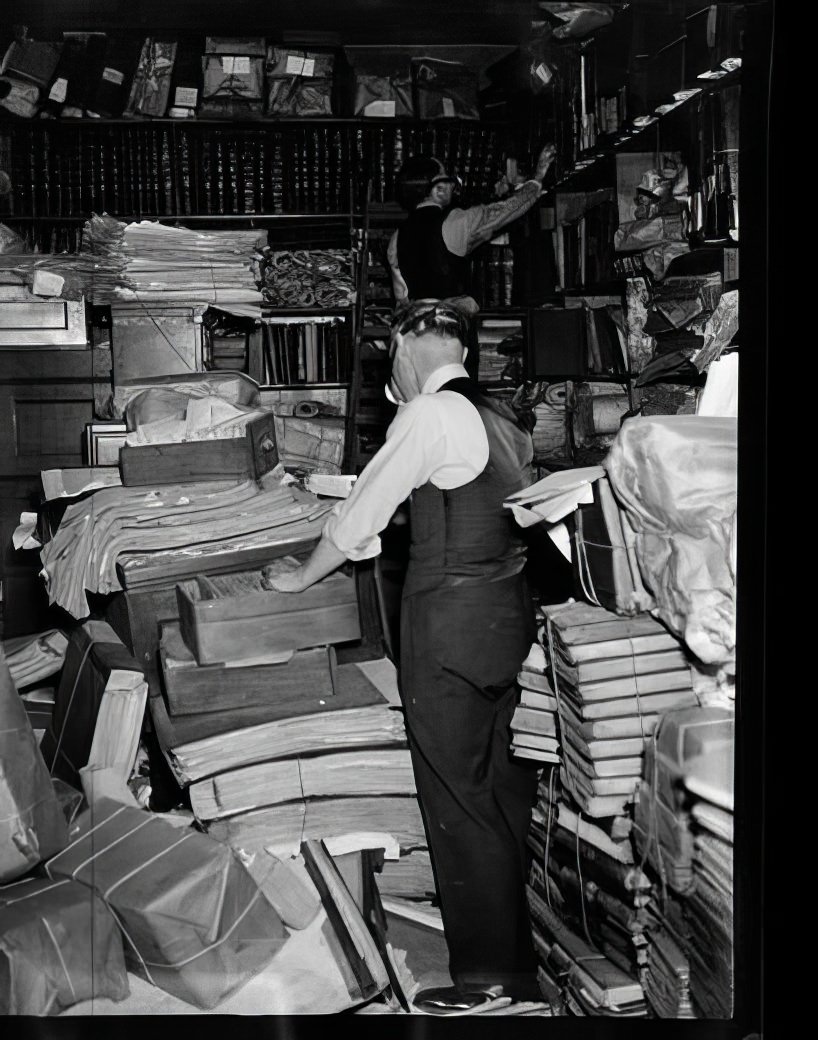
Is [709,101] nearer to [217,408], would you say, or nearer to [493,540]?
[493,540]

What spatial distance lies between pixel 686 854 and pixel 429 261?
166 cm

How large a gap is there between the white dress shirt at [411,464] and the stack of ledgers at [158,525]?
0.67ft

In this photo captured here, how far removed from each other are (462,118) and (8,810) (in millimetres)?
2207

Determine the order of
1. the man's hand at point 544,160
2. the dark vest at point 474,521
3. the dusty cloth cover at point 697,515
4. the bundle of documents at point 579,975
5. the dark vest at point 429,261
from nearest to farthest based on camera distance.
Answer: the dusty cloth cover at point 697,515
the bundle of documents at point 579,975
the dark vest at point 474,521
the man's hand at point 544,160
the dark vest at point 429,261

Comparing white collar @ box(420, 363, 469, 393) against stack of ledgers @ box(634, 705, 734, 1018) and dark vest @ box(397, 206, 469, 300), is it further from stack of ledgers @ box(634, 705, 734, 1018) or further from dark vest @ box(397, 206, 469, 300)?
stack of ledgers @ box(634, 705, 734, 1018)

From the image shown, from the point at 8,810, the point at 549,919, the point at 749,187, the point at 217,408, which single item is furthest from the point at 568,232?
the point at 8,810

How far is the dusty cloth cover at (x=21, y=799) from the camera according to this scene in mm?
1960

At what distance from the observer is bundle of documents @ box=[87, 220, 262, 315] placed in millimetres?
2459

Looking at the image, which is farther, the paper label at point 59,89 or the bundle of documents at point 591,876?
the paper label at point 59,89

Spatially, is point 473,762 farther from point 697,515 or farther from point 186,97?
point 186,97

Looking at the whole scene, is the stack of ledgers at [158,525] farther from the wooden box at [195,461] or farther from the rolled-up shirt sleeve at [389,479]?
the rolled-up shirt sleeve at [389,479]

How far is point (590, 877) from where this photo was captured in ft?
7.09

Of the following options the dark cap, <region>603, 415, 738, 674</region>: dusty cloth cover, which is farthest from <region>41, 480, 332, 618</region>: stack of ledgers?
<region>603, 415, 738, 674</region>: dusty cloth cover

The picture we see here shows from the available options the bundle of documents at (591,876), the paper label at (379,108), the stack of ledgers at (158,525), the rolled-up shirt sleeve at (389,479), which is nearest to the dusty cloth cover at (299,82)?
the paper label at (379,108)
